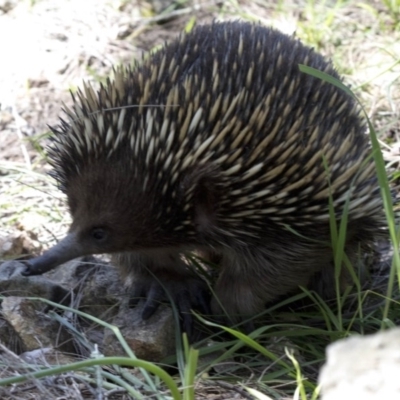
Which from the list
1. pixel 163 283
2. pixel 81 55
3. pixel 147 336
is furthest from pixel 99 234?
pixel 81 55

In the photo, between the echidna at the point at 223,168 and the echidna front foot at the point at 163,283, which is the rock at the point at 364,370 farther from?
the echidna front foot at the point at 163,283

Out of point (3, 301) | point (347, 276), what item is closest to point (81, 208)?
point (3, 301)

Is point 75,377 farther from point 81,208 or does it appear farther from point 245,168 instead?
point 245,168

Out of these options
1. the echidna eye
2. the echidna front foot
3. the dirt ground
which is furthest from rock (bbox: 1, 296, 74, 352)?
the dirt ground

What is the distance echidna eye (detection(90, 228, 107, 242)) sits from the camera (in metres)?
2.80

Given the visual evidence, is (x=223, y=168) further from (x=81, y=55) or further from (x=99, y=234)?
(x=81, y=55)

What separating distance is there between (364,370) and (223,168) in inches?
61.1

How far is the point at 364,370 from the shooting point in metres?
1.31

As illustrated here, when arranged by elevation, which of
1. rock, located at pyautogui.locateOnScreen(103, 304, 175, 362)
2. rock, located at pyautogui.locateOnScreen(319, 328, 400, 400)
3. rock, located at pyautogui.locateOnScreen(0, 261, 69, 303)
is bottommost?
rock, located at pyautogui.locateOnScreen(0, 261, 69, 303)

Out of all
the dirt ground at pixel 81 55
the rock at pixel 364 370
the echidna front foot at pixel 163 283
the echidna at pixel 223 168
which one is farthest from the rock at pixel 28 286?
the rock at pixel 364 370

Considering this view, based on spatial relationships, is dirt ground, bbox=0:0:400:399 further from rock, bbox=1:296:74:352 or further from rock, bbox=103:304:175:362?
rock, bbox=103:304:175:362

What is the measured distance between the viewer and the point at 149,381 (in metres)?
2.46

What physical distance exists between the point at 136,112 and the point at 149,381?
0.93m

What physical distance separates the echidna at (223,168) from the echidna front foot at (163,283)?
32mm
